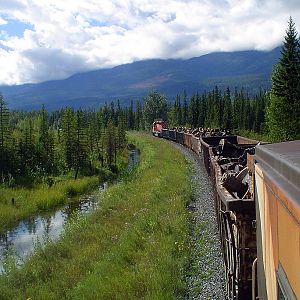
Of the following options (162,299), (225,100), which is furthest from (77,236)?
(225,100)

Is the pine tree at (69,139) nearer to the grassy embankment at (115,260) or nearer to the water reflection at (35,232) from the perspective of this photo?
the water reflection at (35,232)

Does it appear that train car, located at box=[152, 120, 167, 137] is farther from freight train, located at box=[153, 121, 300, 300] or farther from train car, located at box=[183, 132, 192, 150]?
→ freight train, located at box=[153, 121, 300, 300]

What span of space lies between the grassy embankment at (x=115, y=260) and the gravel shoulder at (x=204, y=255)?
0.27m

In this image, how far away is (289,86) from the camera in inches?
1677

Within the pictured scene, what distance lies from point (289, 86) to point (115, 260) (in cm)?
3560

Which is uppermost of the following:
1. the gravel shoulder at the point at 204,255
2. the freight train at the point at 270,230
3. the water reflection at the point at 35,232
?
the freight train at the point at 270,230

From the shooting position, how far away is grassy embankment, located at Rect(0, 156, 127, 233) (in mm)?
24109

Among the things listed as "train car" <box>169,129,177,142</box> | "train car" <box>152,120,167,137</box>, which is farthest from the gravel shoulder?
"train car" <box>152,120,167,137</box>

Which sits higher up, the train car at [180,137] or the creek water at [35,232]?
the train car at [180,137]

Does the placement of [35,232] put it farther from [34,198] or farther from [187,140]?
[187,140]

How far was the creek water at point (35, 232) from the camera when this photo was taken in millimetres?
17141

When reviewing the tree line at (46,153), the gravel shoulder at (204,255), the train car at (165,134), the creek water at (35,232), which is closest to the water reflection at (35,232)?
the creek water at (35,232)

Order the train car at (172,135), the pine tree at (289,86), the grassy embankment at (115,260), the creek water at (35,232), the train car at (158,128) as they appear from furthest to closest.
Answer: the train car at (158,128) → the train car at (172,135) → the pine tree at (289,86) → the creek water at (35,232) → the grassy embankment at (115,260)

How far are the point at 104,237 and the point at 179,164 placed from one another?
16.9 metres
